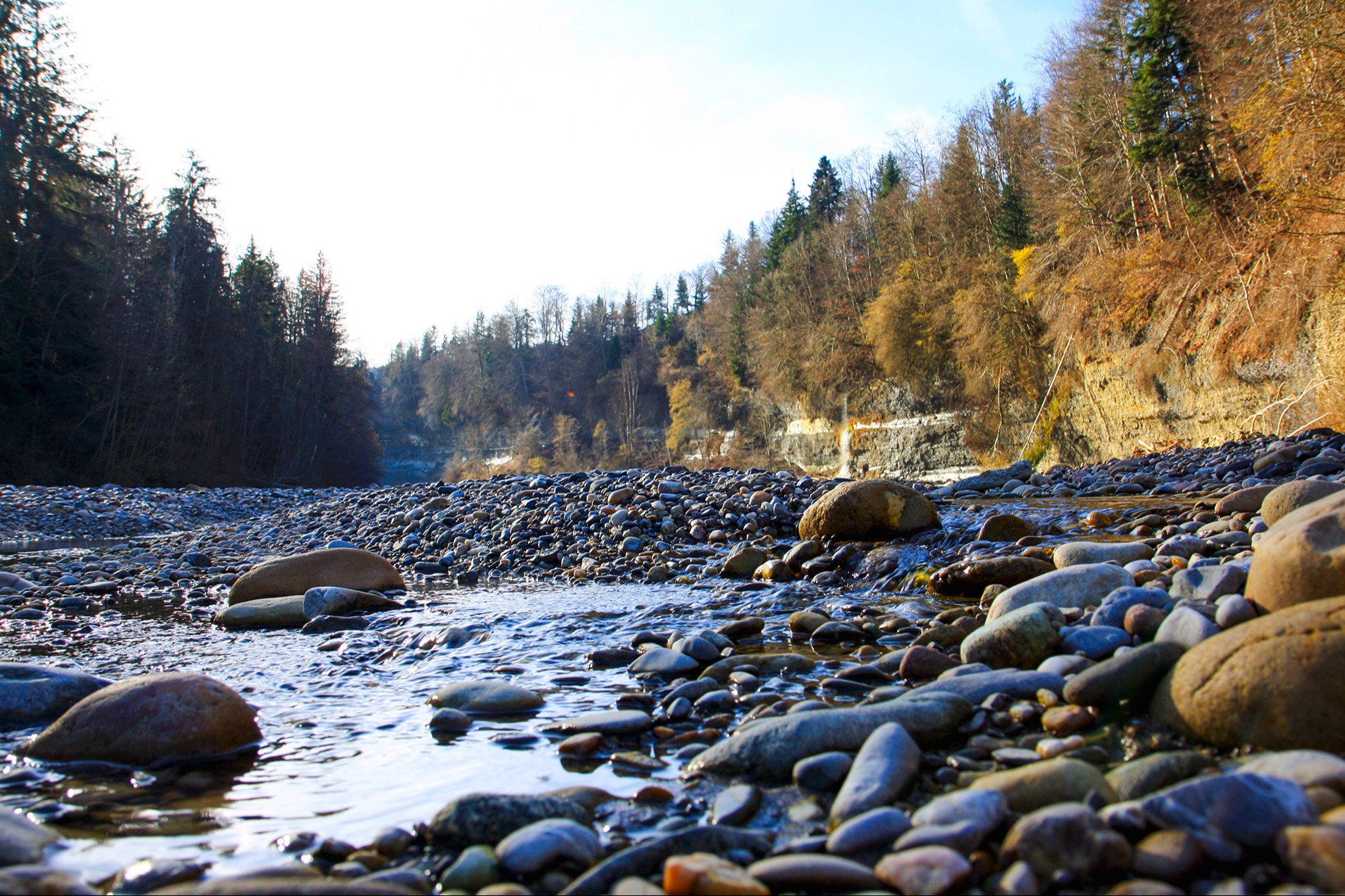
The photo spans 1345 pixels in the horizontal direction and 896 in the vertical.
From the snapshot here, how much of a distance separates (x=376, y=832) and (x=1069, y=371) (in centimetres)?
2609

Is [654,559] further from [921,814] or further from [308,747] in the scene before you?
[921,814]

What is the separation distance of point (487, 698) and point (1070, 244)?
24782 mm

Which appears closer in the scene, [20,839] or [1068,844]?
[1068,844]

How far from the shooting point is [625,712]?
289 centimetres

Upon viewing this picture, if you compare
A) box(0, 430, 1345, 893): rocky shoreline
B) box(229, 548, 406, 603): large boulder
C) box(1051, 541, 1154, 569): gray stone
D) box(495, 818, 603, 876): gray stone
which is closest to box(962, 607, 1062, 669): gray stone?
box(0, 430, 1345, 893): rocky shoreline

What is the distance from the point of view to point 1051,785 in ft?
5.88

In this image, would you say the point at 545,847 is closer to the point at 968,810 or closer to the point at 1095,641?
the point at 968,810

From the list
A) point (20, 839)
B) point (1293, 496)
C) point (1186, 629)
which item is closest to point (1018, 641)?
point (1186, 629)

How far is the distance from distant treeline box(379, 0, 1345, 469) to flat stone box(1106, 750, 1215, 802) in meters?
14.3

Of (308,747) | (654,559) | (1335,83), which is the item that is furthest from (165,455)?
(1335,83)

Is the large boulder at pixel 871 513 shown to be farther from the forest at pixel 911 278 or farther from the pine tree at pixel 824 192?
the pine tree at pixel 824 192

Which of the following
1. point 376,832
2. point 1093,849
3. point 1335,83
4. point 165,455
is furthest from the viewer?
point 165,455

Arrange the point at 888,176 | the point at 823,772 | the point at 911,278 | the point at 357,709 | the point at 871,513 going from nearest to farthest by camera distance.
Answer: the point at 823,772
the point at 357,709
the point at 871,513
the point at 911,278
the point at 888,176

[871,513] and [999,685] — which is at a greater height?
[871,513]
